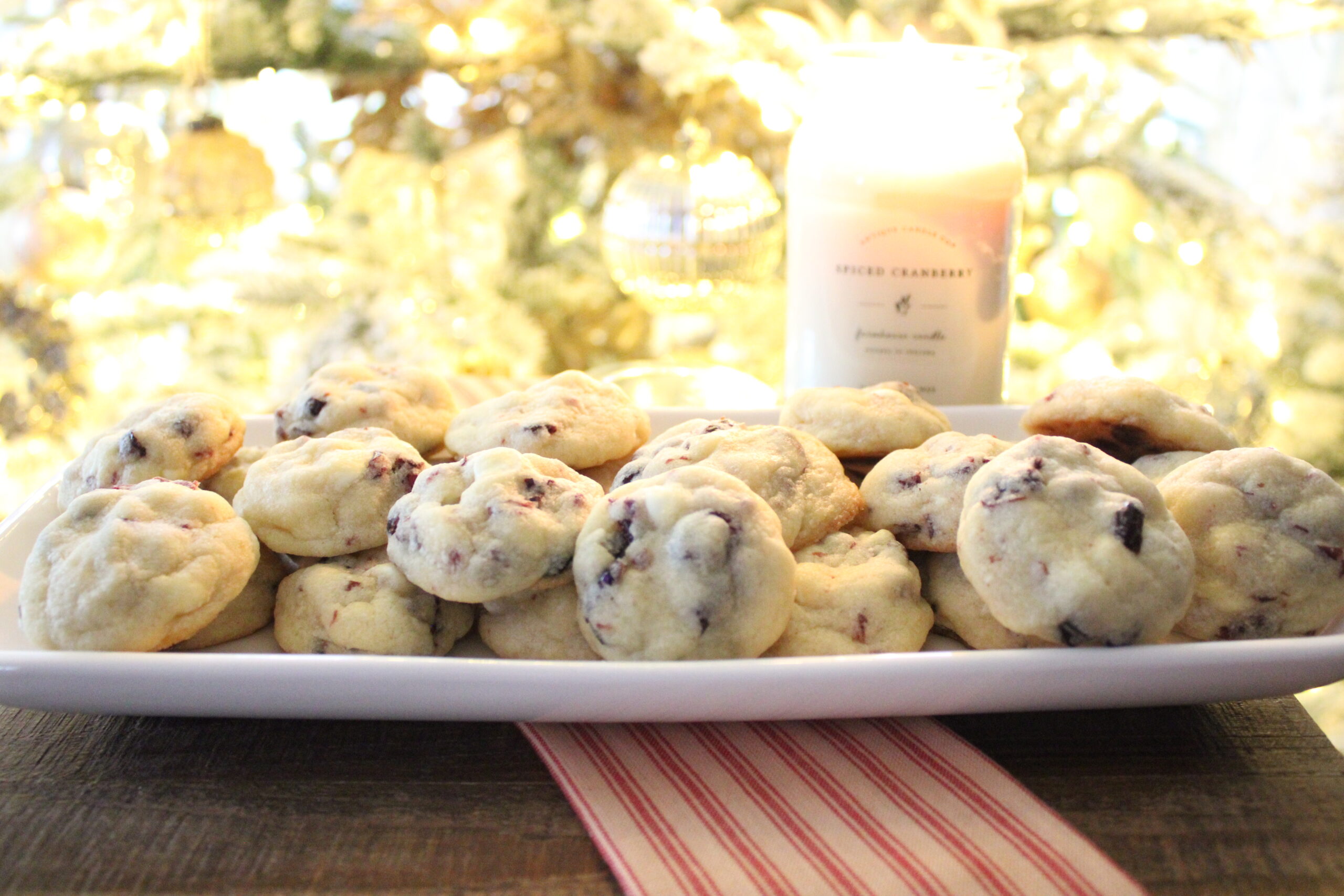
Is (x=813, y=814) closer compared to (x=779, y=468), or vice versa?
(x=813, y=814)

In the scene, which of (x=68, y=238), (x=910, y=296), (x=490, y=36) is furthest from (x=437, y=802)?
(x=68, y=238)

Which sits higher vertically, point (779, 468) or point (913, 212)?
point (913, 212)

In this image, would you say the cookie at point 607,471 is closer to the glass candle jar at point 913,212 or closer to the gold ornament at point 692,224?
the glass candle jar at point 913,212

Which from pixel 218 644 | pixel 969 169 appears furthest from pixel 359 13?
pixel 218 644

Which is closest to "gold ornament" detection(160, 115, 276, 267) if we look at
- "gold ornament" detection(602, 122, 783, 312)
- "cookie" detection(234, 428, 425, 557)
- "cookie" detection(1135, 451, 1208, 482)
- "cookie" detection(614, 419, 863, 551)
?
"gold ornament" detection(602, 122, 783, 312)

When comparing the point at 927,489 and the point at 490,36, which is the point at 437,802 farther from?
the point at 490,36

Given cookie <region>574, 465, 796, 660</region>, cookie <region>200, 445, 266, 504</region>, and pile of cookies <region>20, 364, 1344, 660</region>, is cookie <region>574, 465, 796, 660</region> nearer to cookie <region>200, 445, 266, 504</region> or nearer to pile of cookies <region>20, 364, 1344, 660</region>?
pile of cookies <region>20, 364, 1344, 660</region>

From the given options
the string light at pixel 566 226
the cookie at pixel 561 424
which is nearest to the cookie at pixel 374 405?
the cookie at pixel 561 424

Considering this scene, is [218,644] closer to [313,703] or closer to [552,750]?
[313,703]
